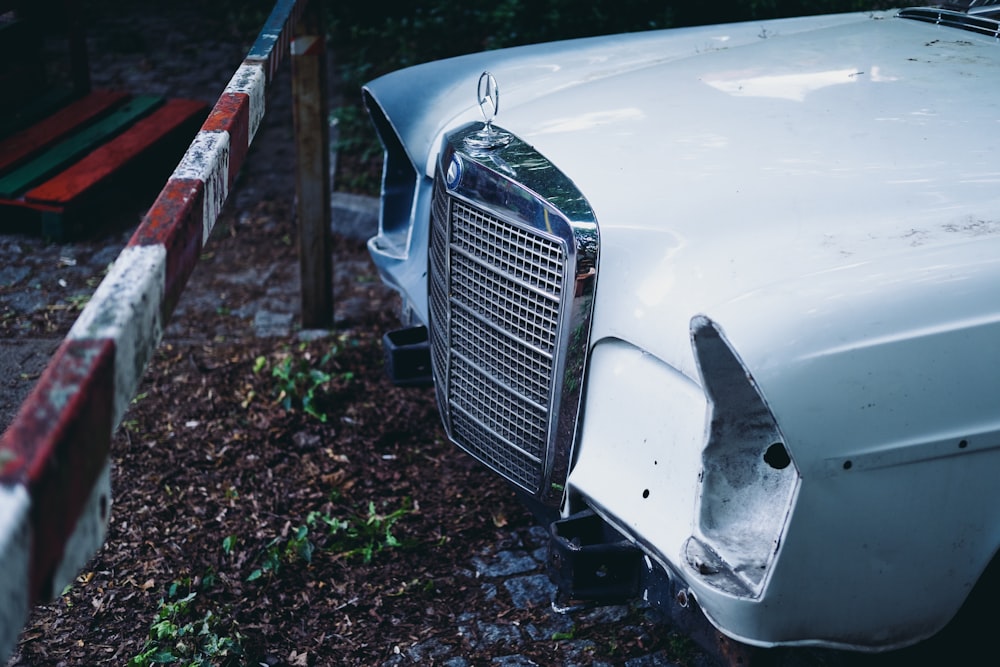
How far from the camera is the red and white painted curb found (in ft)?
3.87

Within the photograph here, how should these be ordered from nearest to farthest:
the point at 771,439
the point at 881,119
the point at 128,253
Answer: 1. the point at 128,253
2. the point at 771,439
3. the point at 881,119

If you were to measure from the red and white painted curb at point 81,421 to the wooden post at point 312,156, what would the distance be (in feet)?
6.99

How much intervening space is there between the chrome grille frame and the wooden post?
4.35ft

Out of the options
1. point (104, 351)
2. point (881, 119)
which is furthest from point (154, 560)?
point (881, 119)

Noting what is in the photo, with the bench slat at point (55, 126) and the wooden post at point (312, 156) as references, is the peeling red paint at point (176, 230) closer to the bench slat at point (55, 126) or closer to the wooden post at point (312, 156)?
the wooden post at point (312, 156)

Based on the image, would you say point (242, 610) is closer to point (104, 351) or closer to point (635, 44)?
point (104, 351)

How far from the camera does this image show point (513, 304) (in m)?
2.52

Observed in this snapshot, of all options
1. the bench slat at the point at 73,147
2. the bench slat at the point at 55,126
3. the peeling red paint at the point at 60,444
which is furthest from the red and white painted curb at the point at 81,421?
the bench slat at the point at 55,126

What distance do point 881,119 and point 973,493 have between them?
1023mm

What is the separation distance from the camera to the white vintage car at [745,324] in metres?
1.91

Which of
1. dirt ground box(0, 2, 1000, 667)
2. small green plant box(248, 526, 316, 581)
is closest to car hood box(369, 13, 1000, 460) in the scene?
dirt ground box(0, 2, 1000, 667)

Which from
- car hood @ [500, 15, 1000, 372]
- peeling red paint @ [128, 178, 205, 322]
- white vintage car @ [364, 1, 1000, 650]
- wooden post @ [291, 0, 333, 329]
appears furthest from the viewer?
wooden post @ [291, 0, 333, 329]

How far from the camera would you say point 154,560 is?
120 inches

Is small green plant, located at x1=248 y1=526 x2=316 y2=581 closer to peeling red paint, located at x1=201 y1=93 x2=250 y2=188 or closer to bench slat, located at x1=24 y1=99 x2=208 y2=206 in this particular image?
peeling red paint, located at x1=201 y1=93 x2=250 y2=188
